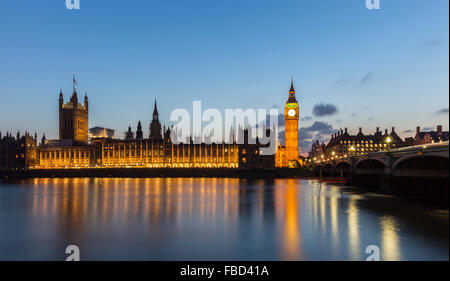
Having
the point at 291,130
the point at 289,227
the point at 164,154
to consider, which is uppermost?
the point at 291,130

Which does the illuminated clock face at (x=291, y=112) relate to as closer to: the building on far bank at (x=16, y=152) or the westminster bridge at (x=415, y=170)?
the westminster bridge at (x=415, y=170)

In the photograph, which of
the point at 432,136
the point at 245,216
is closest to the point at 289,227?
the point at 245,216

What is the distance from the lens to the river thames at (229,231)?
17578 mm

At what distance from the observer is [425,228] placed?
21.7 metres

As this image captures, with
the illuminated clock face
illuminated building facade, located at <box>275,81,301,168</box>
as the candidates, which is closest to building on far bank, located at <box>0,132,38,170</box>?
illuminated building facade, located at <box>275,81,301,168</box>

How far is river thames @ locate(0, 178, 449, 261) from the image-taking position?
57.7 ft

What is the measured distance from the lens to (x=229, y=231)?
23.3m

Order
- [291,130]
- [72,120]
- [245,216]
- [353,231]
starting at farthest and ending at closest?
[72,120] < [291,130] < [245,216] < [353,231]

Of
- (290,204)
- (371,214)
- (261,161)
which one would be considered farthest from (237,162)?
(371,214)

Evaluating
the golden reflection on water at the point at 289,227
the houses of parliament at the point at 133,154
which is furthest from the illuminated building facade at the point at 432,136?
the golden reflection on water at the point at 289,227

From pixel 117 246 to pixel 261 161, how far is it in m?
107

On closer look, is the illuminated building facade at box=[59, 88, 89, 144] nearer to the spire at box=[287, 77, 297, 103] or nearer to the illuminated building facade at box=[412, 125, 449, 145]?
the spire at box=[287, 77, 297, 103]

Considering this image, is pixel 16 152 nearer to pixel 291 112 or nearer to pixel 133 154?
pixel 133 154
